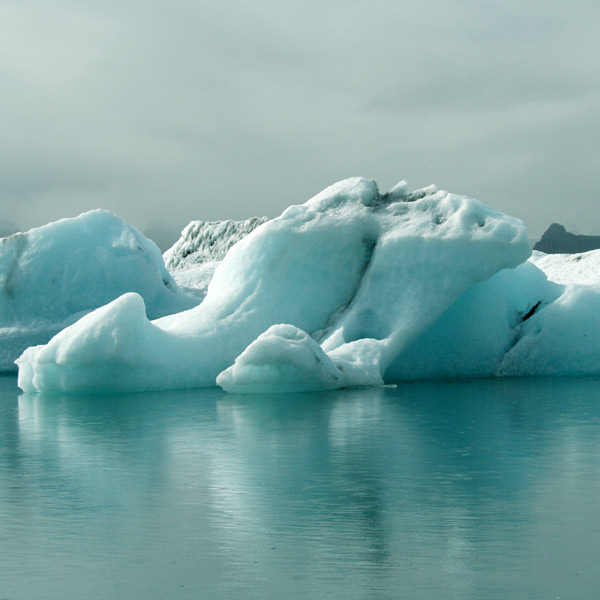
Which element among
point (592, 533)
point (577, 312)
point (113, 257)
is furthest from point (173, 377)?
point (592, 533)

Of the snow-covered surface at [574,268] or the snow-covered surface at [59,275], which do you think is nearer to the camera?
the snow-covered surface at [59,275]

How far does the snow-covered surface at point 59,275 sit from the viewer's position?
16.0m

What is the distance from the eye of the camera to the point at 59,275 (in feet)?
53.6

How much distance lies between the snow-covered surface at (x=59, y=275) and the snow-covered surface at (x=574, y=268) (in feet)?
26.1

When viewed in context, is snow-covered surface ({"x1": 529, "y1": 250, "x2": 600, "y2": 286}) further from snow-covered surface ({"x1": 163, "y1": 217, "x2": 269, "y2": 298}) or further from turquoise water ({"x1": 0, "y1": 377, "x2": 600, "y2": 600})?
snow-covered surface ({"x1": 163, "y1": 217, "x2": 269, "y2": 298})

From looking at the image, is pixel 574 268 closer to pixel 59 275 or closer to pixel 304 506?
pixel 59 275

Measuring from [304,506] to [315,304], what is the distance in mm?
7675

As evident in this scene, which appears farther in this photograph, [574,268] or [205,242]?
[205,242]

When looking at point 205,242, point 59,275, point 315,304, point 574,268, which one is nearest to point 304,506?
point 315,304

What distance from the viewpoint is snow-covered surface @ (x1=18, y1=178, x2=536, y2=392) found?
10109 mm

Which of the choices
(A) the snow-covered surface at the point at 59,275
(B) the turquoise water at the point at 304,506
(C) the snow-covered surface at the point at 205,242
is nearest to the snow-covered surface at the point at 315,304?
(B) the turquoise water at the point at 304,506

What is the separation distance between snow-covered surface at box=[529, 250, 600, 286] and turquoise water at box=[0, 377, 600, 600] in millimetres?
11500

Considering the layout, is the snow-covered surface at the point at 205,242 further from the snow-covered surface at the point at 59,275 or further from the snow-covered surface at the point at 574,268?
the snow-covered surface at the point at 59,275

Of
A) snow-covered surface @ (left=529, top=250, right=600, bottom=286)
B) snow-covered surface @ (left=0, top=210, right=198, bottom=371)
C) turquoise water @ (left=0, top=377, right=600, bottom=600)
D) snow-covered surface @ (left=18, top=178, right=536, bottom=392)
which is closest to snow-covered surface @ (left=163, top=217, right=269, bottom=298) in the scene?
snow-covered surface @ (left=529, top=250, right=600, bottom=286)
